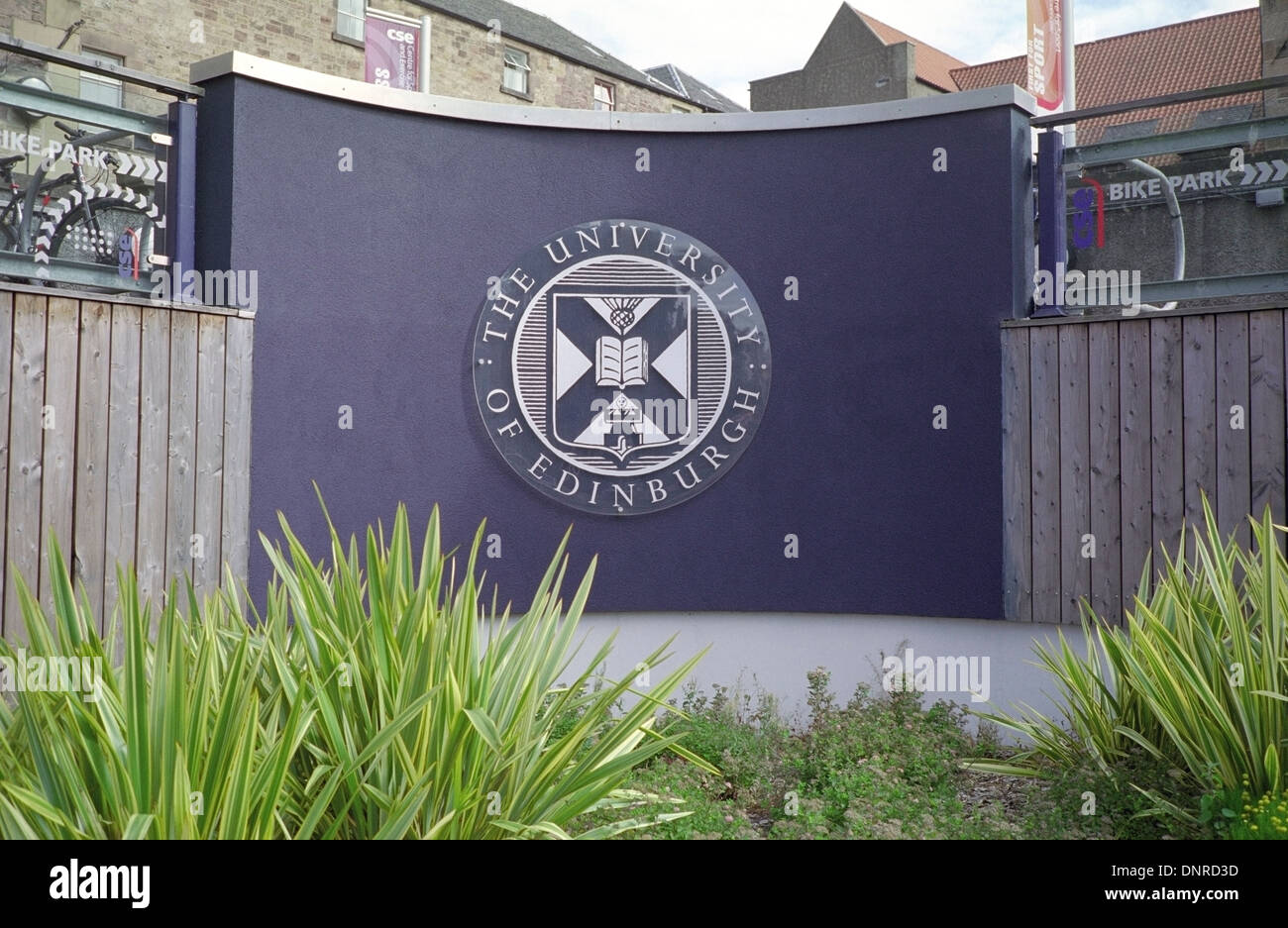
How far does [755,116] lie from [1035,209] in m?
1.47

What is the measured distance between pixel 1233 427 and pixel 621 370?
278cm

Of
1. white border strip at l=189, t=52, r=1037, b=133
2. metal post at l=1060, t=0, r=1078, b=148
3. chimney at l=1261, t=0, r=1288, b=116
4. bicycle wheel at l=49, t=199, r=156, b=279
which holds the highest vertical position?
chimney at l=1261, t=0, r=1288, b=116

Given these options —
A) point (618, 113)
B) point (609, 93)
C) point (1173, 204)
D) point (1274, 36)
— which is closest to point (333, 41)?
point (609, 93)

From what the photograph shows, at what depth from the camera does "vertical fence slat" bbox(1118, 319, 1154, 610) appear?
5.25 meters

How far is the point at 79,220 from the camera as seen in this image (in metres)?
4.81

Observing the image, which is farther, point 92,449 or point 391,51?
point 391,51

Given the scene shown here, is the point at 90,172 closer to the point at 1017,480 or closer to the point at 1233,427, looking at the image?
the point at 1017,480

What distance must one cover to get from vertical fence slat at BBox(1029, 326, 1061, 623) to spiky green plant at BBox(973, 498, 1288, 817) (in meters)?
1.33

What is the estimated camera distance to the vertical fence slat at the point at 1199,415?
510 centimetres

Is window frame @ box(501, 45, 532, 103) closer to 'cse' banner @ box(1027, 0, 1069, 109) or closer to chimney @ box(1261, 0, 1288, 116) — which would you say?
chimney @ box(1261, 0, 1288, 116)

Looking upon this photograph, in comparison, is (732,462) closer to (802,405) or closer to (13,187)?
(802,405)

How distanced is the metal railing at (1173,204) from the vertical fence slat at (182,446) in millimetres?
3914

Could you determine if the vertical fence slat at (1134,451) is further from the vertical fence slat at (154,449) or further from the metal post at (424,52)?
the metal post at (424,52)

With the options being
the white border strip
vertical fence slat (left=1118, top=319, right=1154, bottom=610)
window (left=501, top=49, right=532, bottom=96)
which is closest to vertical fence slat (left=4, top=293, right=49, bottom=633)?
the white border strip
